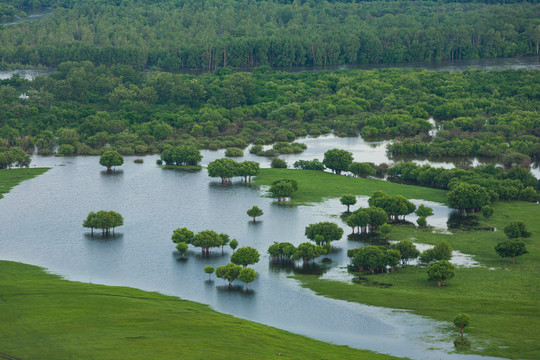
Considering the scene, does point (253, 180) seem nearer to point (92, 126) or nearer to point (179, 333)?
point (92, 126)

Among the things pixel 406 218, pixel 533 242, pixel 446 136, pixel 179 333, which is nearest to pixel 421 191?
pixel 406 218

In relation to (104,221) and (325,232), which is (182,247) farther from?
(325,232)

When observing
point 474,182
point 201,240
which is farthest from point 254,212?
point 474,182

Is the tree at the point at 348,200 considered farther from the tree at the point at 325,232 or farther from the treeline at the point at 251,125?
the treeline at the point at 251,125

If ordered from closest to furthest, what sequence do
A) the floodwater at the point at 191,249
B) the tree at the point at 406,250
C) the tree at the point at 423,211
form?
the floodwater at the point at 191,249, the tree at the point at 406,250, the tree at the point at 423,211

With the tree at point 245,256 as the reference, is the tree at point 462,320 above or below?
below

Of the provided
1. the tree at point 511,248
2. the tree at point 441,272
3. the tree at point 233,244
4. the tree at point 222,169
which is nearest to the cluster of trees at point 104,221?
the tree at point 233,244
